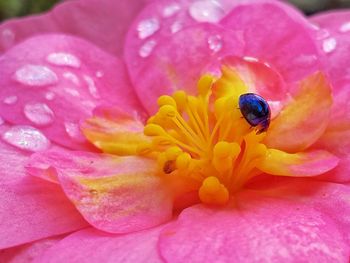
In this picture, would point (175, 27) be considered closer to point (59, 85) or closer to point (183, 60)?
point (183, 60)

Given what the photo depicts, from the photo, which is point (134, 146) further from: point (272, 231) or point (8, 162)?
point (272, 231)

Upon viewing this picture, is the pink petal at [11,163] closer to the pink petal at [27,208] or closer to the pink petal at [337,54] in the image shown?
the pink petal at [27,208]

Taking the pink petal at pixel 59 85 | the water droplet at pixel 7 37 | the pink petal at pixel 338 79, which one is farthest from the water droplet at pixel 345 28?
the water droplet at pixel 7 37

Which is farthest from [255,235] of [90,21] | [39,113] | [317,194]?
[90,21]

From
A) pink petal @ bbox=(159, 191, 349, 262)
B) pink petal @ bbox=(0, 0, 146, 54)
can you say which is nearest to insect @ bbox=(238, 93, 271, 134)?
pink petal @ bbox=(159, 191, 349, 262)

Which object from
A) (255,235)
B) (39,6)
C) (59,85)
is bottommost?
(255,235)
